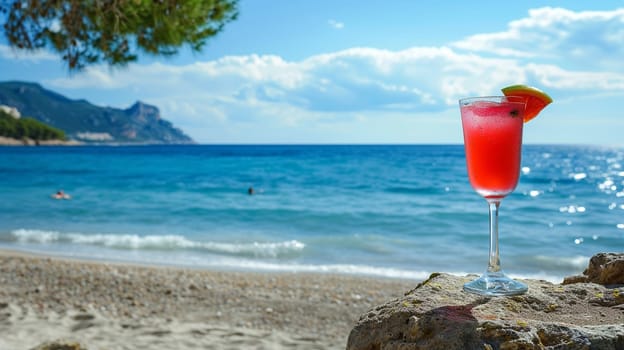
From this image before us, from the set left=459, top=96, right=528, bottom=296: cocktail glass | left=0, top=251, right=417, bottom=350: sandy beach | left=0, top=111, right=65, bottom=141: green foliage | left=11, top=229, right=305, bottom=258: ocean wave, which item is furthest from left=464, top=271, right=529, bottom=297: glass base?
left=0, top=111, right=65, bottom=141: green foliage

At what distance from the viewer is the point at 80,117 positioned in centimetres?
11869

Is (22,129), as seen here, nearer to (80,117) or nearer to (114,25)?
(80,117)

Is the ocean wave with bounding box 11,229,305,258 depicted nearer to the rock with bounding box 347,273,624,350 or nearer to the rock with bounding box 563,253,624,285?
the rock with bounding box 563,253,624,285

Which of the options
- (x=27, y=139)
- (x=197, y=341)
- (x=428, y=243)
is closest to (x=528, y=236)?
(x=428, y=243)

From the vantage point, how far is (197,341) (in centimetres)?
528

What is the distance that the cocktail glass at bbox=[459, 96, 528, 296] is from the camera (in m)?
1.86

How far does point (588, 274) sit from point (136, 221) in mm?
15385

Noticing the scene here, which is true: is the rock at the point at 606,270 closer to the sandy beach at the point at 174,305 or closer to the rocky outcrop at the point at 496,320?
the rocky outcrop at the point at 496,320

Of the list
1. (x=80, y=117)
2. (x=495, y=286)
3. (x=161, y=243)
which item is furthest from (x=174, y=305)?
(x=80, y=117)

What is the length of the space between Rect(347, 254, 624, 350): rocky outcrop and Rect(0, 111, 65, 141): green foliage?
3865 inches

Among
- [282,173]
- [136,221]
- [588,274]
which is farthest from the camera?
[282,173]

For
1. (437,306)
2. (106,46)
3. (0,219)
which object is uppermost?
(106,46)

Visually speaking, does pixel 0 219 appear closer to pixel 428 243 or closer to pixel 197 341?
pixel 428 243

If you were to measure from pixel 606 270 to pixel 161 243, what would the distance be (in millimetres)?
10984
